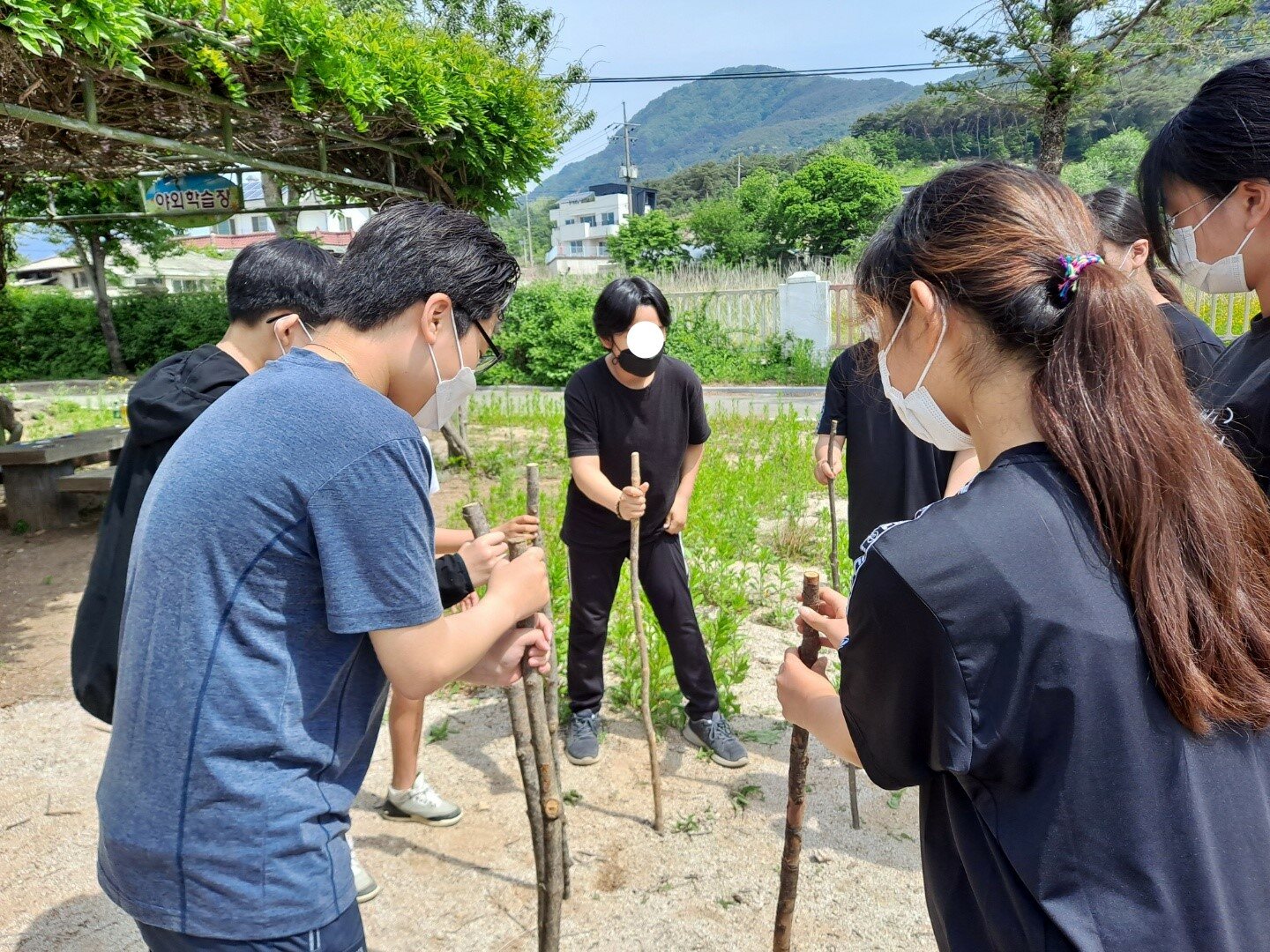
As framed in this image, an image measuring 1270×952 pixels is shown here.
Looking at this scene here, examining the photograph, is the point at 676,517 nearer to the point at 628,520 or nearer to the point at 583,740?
the point at 628,520

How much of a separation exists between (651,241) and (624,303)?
99.2 ft

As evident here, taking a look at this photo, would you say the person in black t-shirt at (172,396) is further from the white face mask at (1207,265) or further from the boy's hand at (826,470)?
the boy's hand at (826,470)

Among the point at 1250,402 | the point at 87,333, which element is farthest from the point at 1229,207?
the point at 87,333

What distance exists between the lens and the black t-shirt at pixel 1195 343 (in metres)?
2.07

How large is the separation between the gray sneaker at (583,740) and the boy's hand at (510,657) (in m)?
1.74

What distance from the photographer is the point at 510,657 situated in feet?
5.74

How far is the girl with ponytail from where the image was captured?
0.92m

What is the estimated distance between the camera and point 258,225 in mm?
74688

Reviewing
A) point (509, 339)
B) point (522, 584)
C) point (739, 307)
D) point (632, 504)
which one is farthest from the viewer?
point (509, 339)

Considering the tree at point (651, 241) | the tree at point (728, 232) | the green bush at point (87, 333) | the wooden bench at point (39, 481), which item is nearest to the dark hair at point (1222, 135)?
the wooden bench at point (39, 481)

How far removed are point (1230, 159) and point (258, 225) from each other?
83.2m

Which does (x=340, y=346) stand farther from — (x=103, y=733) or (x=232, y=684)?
(x=103, y=733)

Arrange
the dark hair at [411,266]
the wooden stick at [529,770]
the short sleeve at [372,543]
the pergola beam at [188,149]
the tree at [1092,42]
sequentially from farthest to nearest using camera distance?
1. the tree at [1092,42]
2. the pergola beam at [188,149]
3. the wooden stick at [529,770]
4. the dark hair at [411,266]
5. the short sleeve at [372,543]

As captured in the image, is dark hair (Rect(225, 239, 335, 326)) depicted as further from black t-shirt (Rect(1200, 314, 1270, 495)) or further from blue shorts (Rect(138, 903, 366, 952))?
black t-shirt (Rect(1200, 314, 1270, 495))
